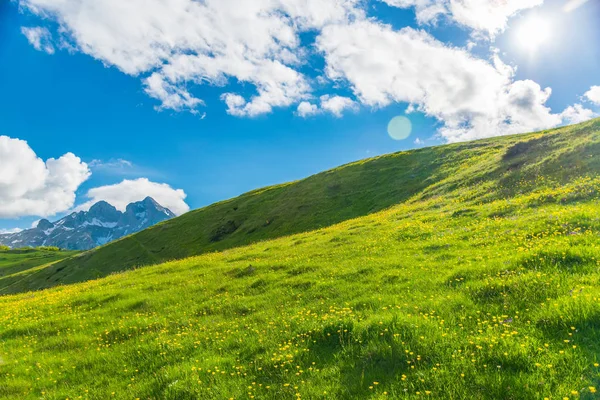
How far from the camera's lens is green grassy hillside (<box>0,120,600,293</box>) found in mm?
31438

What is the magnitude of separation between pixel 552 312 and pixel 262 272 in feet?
50.7

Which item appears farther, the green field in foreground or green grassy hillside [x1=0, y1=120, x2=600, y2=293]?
green grassy hillside [x1=0, y1=120, x2=600, y2=293]

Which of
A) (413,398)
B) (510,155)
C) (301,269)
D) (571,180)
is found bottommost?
(413,398)

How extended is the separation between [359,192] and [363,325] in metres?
54.1

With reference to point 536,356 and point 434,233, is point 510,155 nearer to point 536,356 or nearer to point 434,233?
point 434,233

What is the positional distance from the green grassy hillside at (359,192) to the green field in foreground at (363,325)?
9.51 meters

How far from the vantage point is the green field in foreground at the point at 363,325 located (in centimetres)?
687

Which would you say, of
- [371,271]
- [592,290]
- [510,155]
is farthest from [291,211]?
[592,290]

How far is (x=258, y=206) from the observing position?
81938 mm

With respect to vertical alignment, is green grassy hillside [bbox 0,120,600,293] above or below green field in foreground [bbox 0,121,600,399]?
above

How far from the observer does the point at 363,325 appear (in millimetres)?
9453

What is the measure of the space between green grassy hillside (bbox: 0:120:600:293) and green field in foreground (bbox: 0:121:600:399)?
951cm

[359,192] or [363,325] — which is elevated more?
[359,192]

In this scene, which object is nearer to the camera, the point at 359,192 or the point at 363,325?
the point at 363,325
